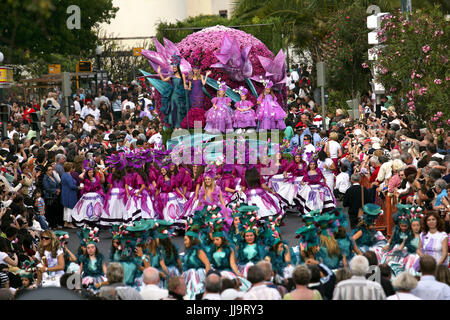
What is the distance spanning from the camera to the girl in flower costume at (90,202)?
19.0 m

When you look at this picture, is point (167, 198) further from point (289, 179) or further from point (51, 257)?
point (51, 257)

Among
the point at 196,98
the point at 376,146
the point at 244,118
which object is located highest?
the point at 196,98

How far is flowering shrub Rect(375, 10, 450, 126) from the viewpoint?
1890cm

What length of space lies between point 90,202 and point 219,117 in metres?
4.11

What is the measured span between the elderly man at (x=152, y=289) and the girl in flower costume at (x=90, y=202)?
9.09m

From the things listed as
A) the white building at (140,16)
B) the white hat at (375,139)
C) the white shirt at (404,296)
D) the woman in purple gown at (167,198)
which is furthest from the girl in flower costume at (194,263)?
the white building at (140,16)

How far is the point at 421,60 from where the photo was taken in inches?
782

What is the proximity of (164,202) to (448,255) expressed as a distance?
290 inches

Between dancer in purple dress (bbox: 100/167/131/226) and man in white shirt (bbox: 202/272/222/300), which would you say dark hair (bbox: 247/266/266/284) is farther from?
dancer in purple dress (bbox: 100/167/131/226)

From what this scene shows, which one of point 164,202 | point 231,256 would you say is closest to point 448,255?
point 231,256

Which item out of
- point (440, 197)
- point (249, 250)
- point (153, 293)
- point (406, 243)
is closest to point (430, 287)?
point (153, 293)

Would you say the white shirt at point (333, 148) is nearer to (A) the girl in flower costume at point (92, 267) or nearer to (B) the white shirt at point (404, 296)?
(A) the girl in flower costume at point (92, 267)

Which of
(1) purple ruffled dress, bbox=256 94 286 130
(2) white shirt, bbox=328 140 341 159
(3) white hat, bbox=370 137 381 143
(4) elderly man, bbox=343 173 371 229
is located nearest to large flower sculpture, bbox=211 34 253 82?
(1) purple ruffled dress, bbox=256 94 286 130

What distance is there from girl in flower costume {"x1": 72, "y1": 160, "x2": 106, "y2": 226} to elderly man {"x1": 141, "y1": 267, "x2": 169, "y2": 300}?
9.09 metres
